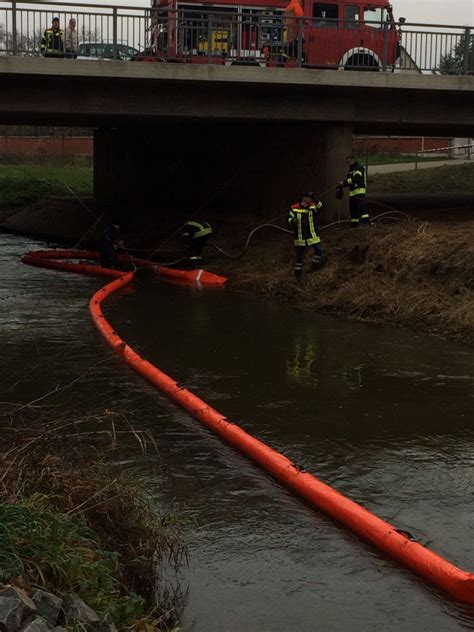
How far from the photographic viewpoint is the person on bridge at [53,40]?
18.7 metres

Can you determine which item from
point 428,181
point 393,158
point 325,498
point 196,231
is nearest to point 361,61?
point 196,231

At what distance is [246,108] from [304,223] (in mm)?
4274

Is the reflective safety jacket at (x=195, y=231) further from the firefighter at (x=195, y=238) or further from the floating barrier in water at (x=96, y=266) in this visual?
the floating barrier in water at (x=96, y=266)

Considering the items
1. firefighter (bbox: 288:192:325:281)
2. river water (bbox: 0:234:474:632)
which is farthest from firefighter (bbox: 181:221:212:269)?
river water (bbox: 0:234:474:632)

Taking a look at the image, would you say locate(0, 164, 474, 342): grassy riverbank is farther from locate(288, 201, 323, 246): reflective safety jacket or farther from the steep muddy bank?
locate(288, 201, 323, 246): reflective safety jacket

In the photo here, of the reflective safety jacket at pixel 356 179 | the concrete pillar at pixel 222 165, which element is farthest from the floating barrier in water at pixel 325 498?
the concrete pillar at pixel 222 165

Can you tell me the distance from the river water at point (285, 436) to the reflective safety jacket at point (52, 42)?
5.11 metres

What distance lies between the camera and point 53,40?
62.6 feet

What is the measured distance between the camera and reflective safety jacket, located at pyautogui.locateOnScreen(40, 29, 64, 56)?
731 inches

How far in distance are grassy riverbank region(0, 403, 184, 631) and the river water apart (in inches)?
11.8

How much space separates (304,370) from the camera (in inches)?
475

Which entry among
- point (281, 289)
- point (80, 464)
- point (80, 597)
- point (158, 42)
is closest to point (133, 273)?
point (281, 289)

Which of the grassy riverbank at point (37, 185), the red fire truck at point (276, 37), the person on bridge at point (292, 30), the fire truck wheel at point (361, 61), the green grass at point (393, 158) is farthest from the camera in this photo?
the green grass at point (393, 158)

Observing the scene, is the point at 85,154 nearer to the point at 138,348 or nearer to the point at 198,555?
the point at 138,348
